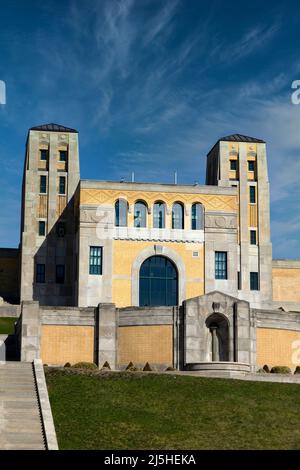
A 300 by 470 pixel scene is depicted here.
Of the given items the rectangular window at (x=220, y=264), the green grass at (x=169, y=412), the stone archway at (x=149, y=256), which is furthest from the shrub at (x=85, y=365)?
the rectangular window at (x=220, y=264)

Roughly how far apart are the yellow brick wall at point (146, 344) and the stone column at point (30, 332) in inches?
218

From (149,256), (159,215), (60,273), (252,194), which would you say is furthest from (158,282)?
(252,194)

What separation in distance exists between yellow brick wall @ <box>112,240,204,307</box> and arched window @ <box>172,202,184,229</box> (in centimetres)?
172

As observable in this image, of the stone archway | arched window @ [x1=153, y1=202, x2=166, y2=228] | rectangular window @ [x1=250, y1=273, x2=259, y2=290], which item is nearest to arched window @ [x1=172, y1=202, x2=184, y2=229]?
arched window @ [x1=153, y1=202, x2=166, y2=228]

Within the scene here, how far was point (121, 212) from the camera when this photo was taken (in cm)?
8181

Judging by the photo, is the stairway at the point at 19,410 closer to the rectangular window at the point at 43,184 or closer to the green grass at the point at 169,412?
the green grass at the point at 169,412

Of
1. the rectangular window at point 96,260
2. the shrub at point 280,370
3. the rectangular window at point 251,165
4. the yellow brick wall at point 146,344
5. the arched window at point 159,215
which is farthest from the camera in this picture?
the rectangular window at point 251,165

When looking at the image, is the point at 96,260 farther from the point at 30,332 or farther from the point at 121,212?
the point at 30,332

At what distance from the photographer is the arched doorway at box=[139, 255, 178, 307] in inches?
3187

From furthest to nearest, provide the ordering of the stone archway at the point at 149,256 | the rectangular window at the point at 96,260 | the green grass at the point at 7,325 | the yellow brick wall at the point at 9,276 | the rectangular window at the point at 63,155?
1. the yellow brick wall at the point at 9,276
2. the rectangular window at the point at 63,155
3. the rectangular window at the point at 96,260
4. the stone archway at the point at 149,256
5. the green grass at the point at 7,325

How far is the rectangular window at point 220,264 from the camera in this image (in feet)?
271

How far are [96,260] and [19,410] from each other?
37243 mm

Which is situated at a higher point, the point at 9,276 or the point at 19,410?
the point at 9,276

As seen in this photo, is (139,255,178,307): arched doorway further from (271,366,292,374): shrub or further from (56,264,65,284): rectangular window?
(271,366,292,374): shrub
